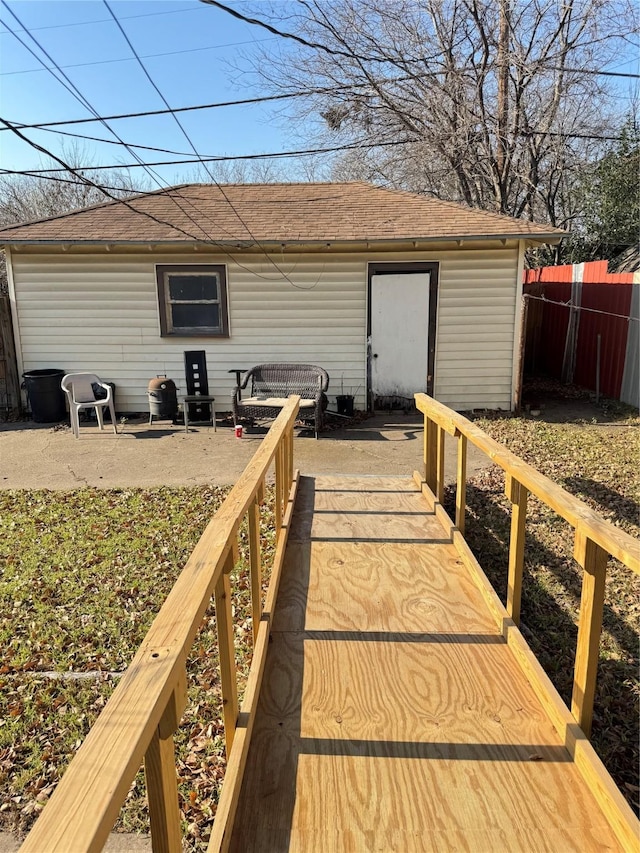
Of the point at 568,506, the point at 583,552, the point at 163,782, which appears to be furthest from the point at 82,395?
the point at 163,782

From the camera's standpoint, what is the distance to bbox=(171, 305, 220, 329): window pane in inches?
401

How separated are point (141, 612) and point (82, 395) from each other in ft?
20.9

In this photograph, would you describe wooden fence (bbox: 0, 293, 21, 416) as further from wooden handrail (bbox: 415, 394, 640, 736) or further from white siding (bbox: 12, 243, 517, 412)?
wooden handrail (bbox: 415, 394, 640, 736)

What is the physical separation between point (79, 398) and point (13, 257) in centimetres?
284

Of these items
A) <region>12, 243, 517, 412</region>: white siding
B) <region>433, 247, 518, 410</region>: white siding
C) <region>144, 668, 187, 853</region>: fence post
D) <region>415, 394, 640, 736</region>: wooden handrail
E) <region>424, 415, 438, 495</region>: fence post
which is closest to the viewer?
<region>144, 668, 187, 853</region>: fence post

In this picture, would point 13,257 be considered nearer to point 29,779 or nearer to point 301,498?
point 301,498

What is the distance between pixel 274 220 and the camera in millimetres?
10461

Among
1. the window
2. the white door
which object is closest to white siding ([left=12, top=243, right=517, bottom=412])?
the window

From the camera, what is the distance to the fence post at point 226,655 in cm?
203

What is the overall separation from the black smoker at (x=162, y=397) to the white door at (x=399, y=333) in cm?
350

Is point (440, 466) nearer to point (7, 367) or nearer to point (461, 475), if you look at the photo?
point (461, 475)

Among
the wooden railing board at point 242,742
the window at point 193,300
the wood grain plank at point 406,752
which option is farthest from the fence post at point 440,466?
the window at point 193,300

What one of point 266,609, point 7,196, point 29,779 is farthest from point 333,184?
point 7,196

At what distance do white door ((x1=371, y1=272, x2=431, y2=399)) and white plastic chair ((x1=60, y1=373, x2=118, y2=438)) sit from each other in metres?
4.48
